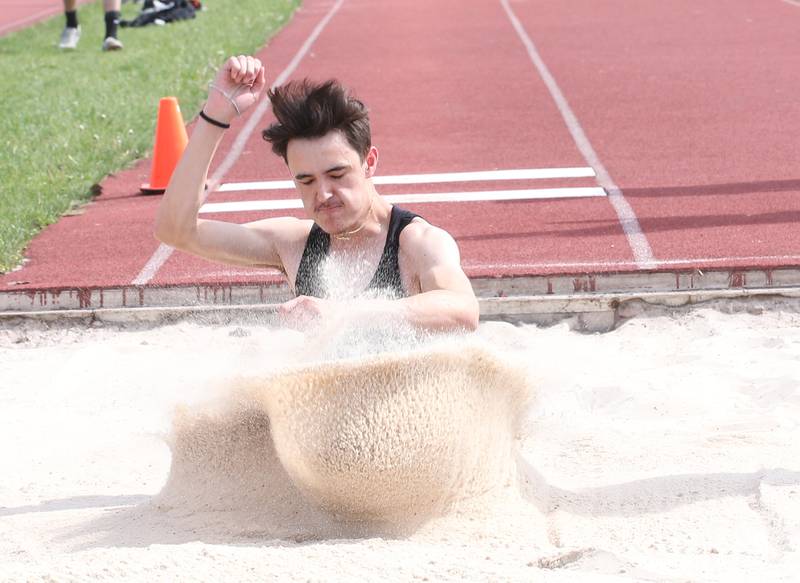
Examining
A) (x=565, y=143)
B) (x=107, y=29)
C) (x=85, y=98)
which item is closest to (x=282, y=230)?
(x=565, y=143)

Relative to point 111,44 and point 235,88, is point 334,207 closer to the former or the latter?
point 235,88

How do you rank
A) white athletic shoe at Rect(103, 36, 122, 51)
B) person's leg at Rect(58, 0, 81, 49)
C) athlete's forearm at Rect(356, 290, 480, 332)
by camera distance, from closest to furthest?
athlete's forearm at Rect(356, 290, 480, 332)
white athletic shoe at Rect(103, 36, 122, 51)
person's leg at Rect(58, 0, 81, 49)

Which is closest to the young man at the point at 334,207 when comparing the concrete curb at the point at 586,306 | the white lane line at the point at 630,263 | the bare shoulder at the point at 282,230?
the bare shoulder at the point at 282,230

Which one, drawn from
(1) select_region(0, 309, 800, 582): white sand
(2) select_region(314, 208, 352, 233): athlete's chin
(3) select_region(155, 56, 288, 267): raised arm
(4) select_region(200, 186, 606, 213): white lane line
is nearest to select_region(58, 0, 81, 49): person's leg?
(4) select_region(200, 186, 606, 213): white lane line

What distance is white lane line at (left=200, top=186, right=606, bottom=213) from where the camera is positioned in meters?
8.82

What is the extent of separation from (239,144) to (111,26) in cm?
647

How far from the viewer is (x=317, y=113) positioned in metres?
3.94

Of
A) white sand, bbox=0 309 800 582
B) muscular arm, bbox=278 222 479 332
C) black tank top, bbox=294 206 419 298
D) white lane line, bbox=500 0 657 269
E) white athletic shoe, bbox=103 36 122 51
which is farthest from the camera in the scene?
white athletic shoe, bbox=103 36 122 51

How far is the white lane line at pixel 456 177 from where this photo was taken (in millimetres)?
9531

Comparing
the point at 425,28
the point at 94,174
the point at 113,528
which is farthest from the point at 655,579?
the point at 425,28

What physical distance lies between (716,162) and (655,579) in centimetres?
684

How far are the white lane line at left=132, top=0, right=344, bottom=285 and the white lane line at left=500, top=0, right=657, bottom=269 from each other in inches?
88.2

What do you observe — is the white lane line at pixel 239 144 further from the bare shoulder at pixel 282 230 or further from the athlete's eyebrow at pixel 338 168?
the athlete's eyebrow at pixel 338 168

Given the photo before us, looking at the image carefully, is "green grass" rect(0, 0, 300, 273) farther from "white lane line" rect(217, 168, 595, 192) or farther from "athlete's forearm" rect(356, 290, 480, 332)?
"athlete's forearm" rect(356, 290, 480, 332)
